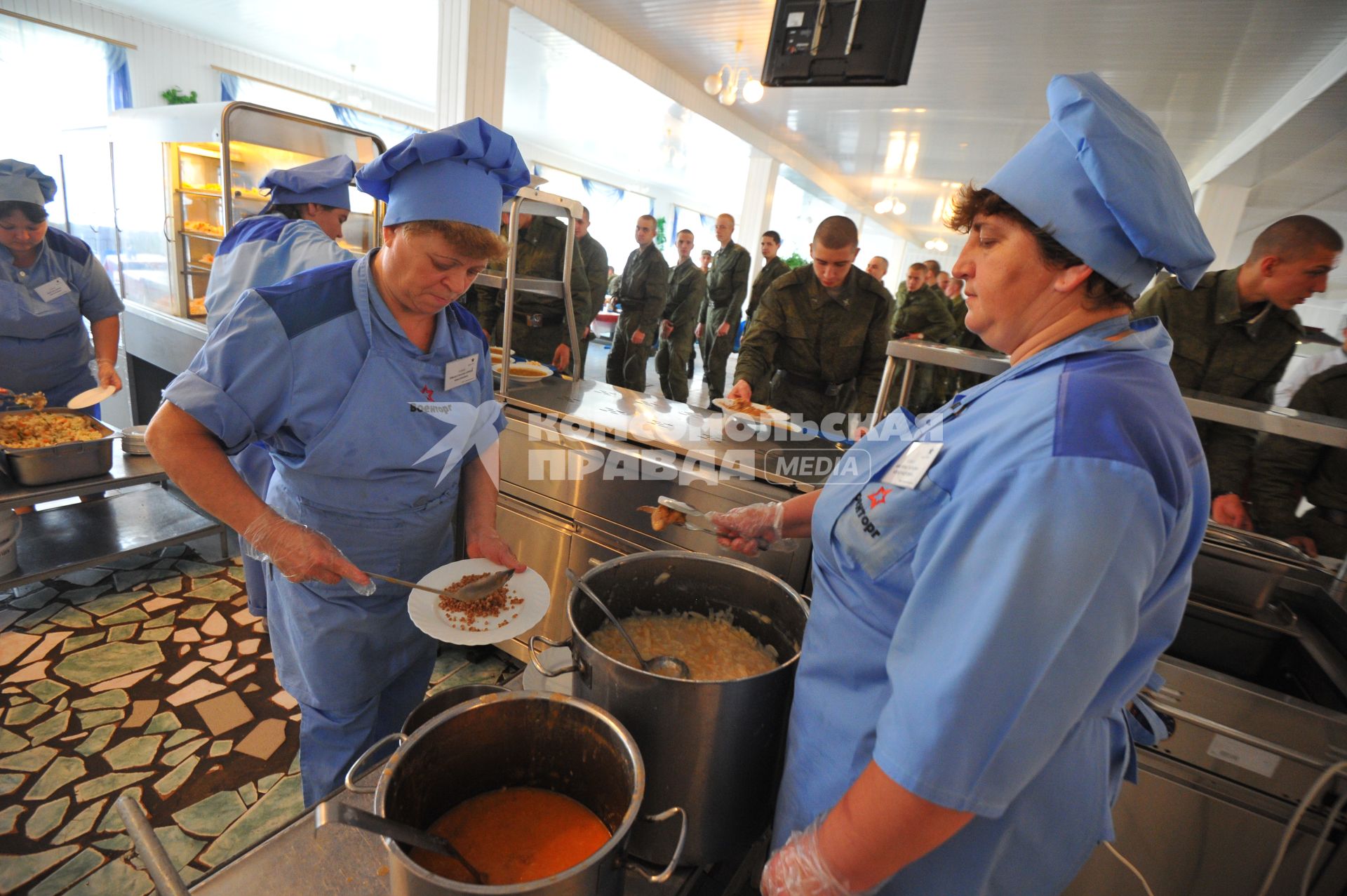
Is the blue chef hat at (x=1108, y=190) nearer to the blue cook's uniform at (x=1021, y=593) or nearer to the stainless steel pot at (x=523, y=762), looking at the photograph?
the blue cook's uniform at (x=1021, y=593)

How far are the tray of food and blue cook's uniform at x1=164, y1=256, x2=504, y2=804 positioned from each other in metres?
1.93

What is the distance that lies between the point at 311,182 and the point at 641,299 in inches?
160

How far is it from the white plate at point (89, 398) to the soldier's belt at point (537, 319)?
2.18 meters

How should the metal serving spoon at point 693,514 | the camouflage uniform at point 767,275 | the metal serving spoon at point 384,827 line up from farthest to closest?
the camouflage uniform at point 767,275, the metal serving spoon at point 693,514, the metal serving spoon at point 384,827

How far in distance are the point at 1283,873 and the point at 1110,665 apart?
146 centimetres

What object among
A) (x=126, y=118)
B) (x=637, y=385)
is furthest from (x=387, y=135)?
(x=637, y=385)

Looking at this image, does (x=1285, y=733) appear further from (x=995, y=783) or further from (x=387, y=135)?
(x=387, y=135)

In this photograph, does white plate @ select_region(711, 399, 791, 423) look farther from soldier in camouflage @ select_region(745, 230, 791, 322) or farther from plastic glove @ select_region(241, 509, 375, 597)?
soldier in camouflage @ select_region(745, 230, 791, 322)

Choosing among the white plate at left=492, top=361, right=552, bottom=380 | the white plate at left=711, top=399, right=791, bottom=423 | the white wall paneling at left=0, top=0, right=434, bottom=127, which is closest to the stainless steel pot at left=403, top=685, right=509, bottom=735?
the white plate at left=711, top=399, right=791, bottom=423

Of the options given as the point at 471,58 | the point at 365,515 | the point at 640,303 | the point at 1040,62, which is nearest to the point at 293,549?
the point at 365,515

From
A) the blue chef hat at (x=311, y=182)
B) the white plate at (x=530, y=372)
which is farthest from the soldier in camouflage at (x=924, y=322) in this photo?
the blue chef hat at (x=311, y=182)

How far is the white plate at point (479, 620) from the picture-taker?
113cm

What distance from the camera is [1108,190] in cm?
61

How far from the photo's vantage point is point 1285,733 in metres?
1.28
